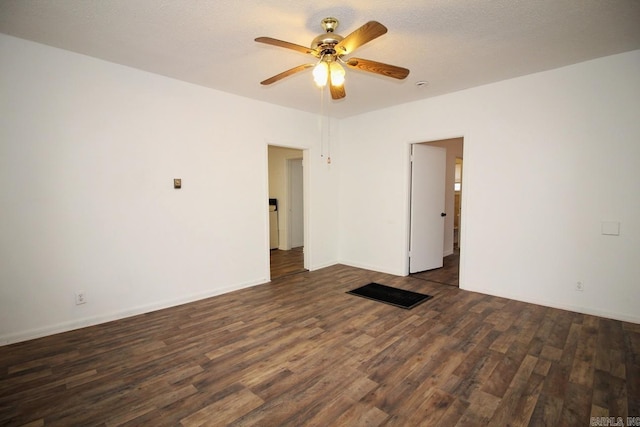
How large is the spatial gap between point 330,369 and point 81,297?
2737 mm

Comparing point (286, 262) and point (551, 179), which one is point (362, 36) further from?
point (286, 262)

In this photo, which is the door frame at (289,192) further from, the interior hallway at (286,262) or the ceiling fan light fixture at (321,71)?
the ceiling fan light fixture at (321,71)

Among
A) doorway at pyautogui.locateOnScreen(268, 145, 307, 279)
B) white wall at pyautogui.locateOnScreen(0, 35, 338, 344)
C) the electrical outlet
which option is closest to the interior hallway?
doorway at pyautogui.locateOnScreen(268, 145, 307, 279)

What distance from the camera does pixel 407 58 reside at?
307 centimetres

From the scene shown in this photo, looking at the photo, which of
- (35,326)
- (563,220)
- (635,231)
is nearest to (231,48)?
(35,326)

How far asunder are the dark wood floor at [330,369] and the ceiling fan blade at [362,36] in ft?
8.17

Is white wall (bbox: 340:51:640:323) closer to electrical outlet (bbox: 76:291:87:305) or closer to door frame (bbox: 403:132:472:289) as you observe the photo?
door frame (bbox: 403:132:472:289)

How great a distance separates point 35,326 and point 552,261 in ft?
18.7

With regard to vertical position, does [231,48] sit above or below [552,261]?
above

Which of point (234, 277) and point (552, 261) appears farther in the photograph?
point (234, 277)

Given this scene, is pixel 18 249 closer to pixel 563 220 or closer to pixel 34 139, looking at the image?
pixel 34 139

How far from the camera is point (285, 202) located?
23.0 feet

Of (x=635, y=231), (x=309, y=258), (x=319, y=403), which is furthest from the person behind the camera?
(x=309, y=258)

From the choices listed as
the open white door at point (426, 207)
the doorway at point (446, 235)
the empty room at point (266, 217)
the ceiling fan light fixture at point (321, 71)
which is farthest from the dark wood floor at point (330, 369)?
the ceiling fan light fixture at point (321, 71)
